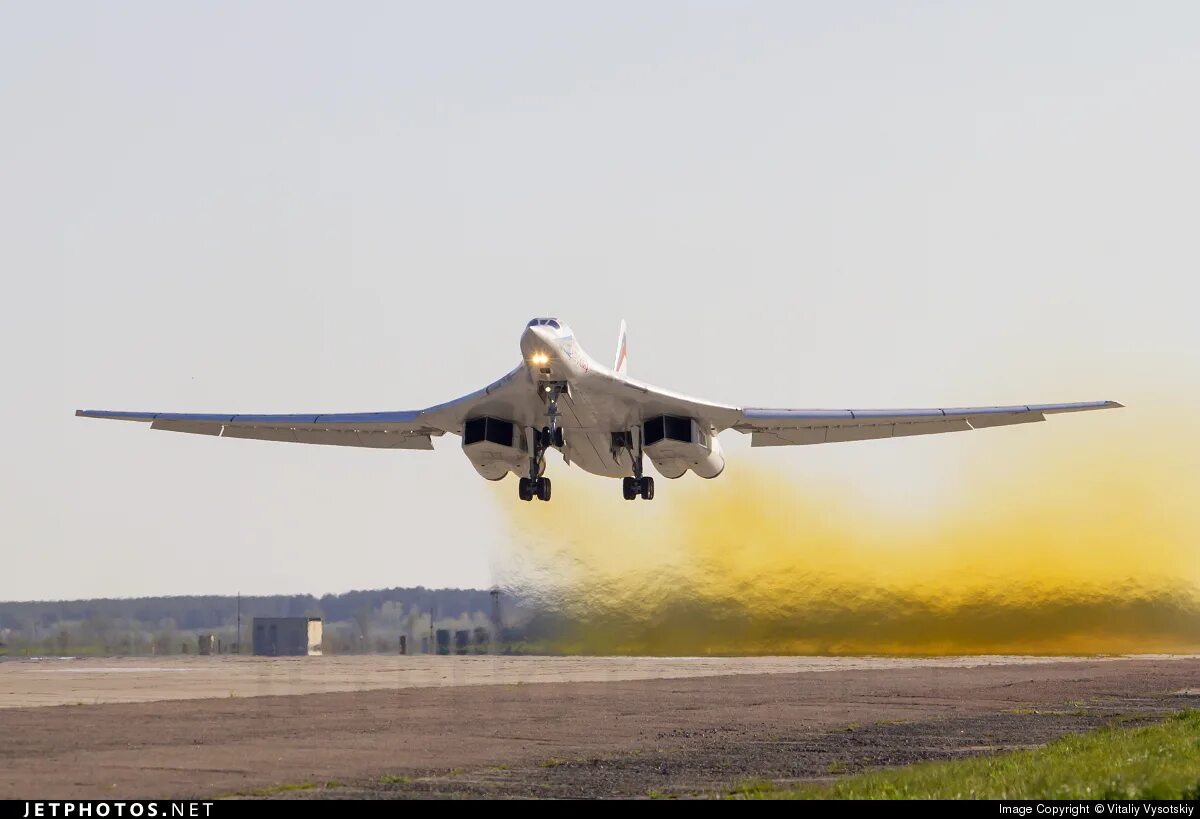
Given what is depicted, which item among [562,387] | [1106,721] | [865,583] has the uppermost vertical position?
[562,387]

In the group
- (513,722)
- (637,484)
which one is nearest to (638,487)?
(637,484)

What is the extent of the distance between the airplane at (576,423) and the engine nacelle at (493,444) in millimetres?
32

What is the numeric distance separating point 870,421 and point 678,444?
18.8ft

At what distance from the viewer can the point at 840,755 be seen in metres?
19.5

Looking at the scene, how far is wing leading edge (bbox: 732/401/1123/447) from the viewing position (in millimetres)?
36281

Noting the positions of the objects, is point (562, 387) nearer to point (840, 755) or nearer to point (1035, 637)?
point (840, 755)

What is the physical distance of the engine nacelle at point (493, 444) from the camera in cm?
3428

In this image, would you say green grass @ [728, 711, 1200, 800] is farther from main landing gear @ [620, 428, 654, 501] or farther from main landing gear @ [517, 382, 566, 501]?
main landing gear @ [620, 428, 654, 501]

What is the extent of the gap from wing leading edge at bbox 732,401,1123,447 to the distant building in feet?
69.5

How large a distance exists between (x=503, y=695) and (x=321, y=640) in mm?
26575
